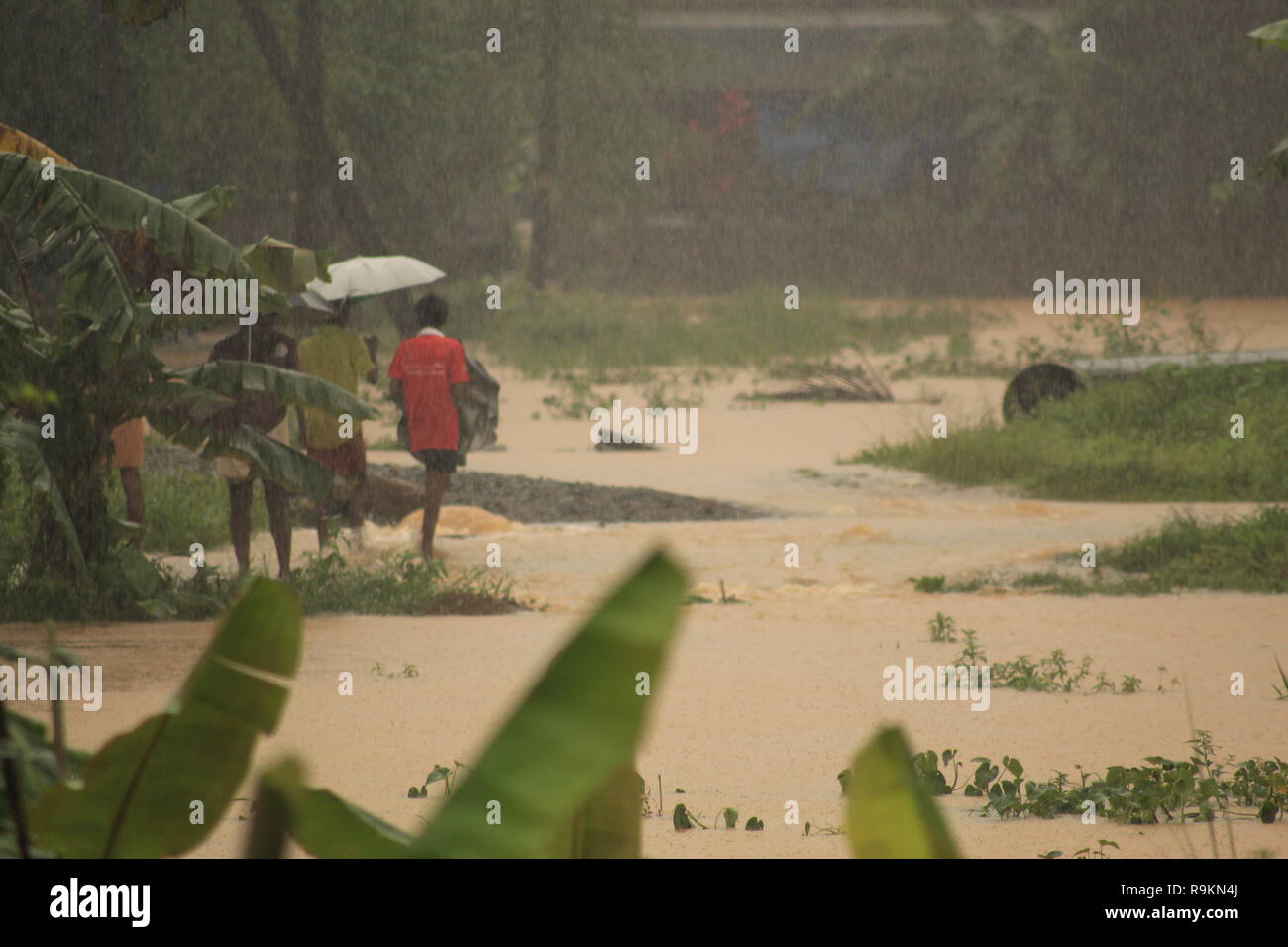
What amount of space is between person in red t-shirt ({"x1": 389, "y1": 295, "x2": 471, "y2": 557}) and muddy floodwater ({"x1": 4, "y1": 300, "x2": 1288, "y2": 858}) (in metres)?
0.62

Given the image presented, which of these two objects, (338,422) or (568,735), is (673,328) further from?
(568,735)

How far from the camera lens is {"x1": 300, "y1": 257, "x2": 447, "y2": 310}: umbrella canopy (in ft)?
35.8

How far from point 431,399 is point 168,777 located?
8907 millimetres

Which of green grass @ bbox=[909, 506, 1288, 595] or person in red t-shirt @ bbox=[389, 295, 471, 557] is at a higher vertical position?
person in red t-shirt @ bbox=[389, 295, 471, 557]

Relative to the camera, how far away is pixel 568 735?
891 millimetres

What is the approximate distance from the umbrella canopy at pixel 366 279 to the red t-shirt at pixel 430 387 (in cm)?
85

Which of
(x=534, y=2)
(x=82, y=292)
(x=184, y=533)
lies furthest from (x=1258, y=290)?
(x=82, y=292)

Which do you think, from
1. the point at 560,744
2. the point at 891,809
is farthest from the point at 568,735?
the point at 891,809

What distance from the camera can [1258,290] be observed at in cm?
3084

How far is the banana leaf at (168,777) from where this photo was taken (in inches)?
48.3

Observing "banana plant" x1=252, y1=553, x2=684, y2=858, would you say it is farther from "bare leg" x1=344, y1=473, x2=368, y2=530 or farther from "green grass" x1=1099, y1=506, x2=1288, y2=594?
"bare leg" x1=344, y1=473, x2=368, y2=530

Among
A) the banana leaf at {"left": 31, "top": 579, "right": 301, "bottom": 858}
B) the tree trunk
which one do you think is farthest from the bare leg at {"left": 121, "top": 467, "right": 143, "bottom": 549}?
the tree trunk

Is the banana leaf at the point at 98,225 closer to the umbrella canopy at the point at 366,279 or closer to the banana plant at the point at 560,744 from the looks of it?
the umbrella canopy at the point at 366,279
